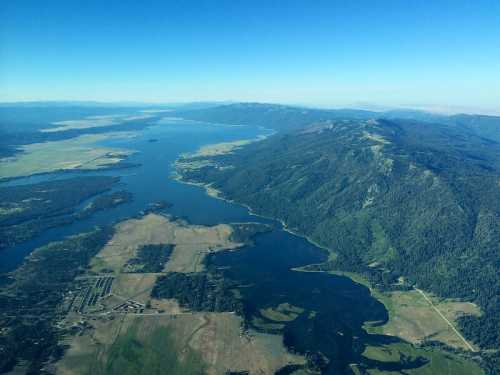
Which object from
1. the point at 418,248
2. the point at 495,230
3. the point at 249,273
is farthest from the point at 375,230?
the point at 249,273

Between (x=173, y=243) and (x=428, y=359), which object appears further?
(x=173, y=243)

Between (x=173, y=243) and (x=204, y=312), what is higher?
(x=173, y=243)

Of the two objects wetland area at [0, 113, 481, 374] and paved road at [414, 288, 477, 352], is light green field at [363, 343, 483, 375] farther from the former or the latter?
paved road at [414, 288, 477, 352]

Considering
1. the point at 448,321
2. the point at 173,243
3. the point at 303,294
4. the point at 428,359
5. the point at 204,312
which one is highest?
the point at 173,243

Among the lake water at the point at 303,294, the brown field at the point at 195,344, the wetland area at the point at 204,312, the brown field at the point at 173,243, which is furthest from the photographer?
the brown field at the point at 173,243

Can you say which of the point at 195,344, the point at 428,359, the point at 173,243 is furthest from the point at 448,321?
the point at 173,243

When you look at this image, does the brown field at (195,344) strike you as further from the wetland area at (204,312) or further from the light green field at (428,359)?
the light green field at (428,359)

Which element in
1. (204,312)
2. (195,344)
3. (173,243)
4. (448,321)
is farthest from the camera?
(173,243)

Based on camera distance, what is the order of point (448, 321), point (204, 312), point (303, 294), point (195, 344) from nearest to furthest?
point (195, 344), point (204, 312), point (448, 321), point (303, 294)

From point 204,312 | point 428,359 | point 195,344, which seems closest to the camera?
point 428,359

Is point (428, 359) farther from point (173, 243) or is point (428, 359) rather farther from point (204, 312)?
point (173, 243)

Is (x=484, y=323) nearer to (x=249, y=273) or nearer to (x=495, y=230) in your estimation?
(x=495, y=230)

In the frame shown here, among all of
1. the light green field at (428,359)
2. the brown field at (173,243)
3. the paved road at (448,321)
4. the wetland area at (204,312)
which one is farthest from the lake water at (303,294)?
the paved road at (448,321)

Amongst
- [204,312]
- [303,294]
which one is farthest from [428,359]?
[204,312]
